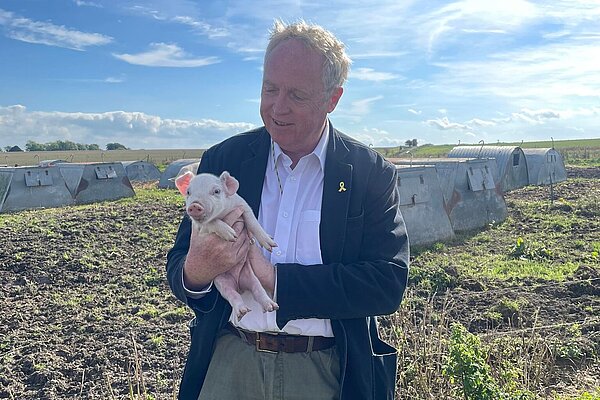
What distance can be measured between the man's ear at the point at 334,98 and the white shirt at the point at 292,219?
0.14 m

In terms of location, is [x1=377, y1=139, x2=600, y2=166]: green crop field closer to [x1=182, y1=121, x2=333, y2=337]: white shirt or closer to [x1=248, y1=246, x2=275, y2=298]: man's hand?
[x1=182, y1=121, x2=333, y2=337]: white shirt

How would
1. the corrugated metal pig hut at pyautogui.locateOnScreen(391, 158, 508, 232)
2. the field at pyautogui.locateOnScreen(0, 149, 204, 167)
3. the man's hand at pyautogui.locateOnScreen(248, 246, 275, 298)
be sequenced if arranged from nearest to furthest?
the man's hand at pyautogui.locateOnScreen(248, 246, 275, 298)
the corrugated metal pig hut at pyautogui.locateOnScreen(391, 158, 508, 232)
the field at pyautogui.locateOnScreen(0, 149, 204, 167)

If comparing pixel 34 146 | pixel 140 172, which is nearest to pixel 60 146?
pixel 34 146

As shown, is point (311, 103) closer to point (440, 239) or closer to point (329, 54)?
point (329, 54)

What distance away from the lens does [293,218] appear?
2.58 metres

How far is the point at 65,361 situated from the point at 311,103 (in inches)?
161

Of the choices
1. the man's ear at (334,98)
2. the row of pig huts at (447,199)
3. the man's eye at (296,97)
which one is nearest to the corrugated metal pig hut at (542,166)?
the row of pig huts at (447,199)

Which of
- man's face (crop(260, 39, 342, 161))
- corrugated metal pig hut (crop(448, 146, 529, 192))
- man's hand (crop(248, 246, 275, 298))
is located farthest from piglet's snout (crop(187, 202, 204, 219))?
corrugated metal pig hut (crop(448, 146, 529, 192))

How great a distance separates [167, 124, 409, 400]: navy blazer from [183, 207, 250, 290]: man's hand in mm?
123

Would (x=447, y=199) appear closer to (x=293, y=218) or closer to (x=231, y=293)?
(x=293, y=218)

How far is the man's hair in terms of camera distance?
255cm

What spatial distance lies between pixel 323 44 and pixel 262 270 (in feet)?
3.38

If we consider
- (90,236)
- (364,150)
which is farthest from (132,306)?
(364,150)

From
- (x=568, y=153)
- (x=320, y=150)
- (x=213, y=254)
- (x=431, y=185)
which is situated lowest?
(x=431, y=185)
